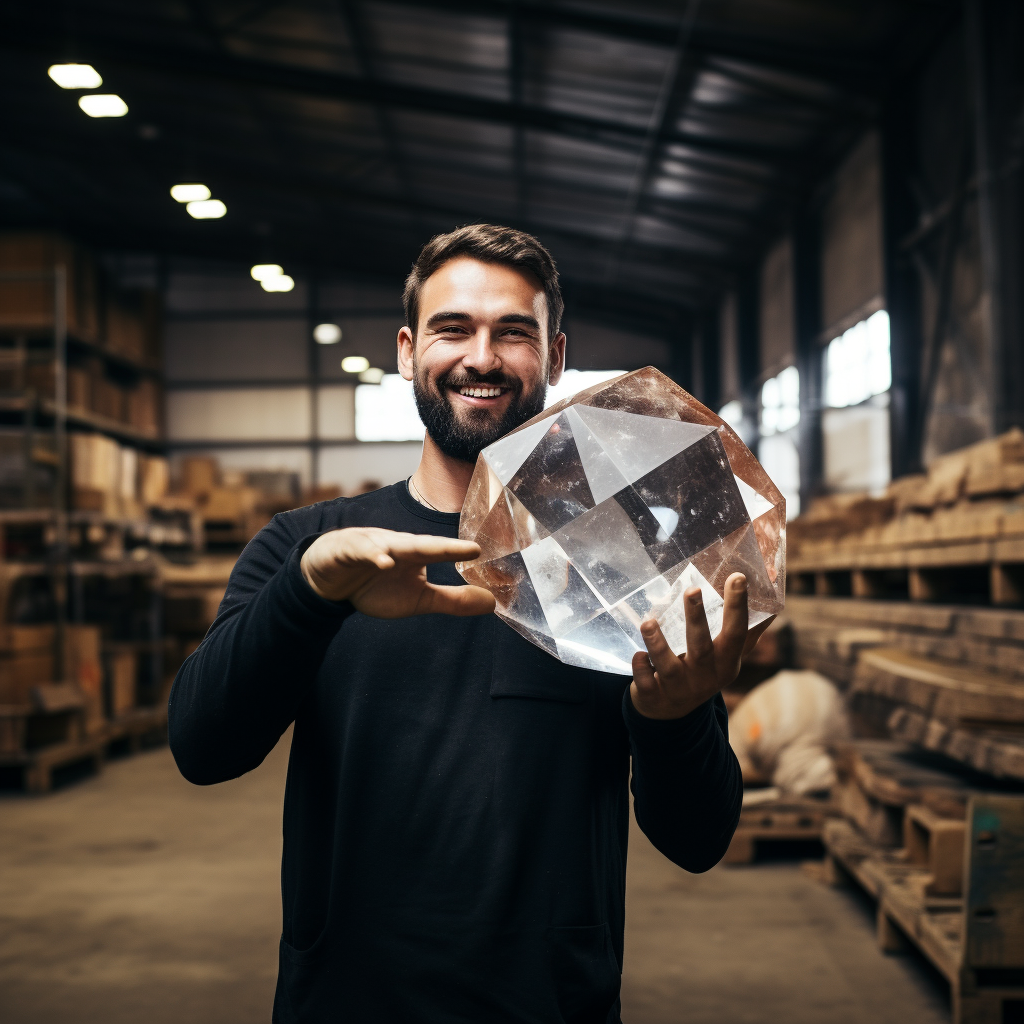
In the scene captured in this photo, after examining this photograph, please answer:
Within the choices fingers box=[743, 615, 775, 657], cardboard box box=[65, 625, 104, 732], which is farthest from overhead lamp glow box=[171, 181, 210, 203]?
fingers box=[743, 615, 775, 657]

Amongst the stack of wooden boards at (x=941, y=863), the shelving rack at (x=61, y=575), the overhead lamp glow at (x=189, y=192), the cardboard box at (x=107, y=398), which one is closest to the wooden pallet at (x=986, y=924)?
the stack of wooden boards at (x=941, y=863)

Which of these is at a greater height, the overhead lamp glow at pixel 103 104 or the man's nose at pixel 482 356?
the overhead lamp glow at pixel 103 104

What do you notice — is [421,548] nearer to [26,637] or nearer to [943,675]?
[943,675]

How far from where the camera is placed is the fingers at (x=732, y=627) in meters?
1.10

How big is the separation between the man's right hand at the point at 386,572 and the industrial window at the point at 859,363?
798 cm

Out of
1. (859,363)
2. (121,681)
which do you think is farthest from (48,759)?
(859,363)

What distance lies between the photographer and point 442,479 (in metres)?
1.53

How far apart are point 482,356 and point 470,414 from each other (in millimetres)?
81

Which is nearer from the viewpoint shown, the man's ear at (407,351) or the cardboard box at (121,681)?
the man's ear at (407,351)

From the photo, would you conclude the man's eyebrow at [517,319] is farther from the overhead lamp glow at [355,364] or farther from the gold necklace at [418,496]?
the overhead lamp glow at [355,364]

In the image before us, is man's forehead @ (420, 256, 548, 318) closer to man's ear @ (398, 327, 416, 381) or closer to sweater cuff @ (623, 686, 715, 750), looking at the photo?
man's ear @ (398, 327, 416, 381)

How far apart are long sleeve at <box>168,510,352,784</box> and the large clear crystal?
235 millimetres

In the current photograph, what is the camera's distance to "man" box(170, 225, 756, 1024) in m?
1.32

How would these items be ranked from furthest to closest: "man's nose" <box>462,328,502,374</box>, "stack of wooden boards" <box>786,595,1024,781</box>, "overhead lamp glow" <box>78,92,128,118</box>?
"overhead lamp glow" <box>78,92,128,118</box>
"stack of wooden boards" <box>786,595,1024,781</box>
"man's nose" <box>462,328,502,374</box>
